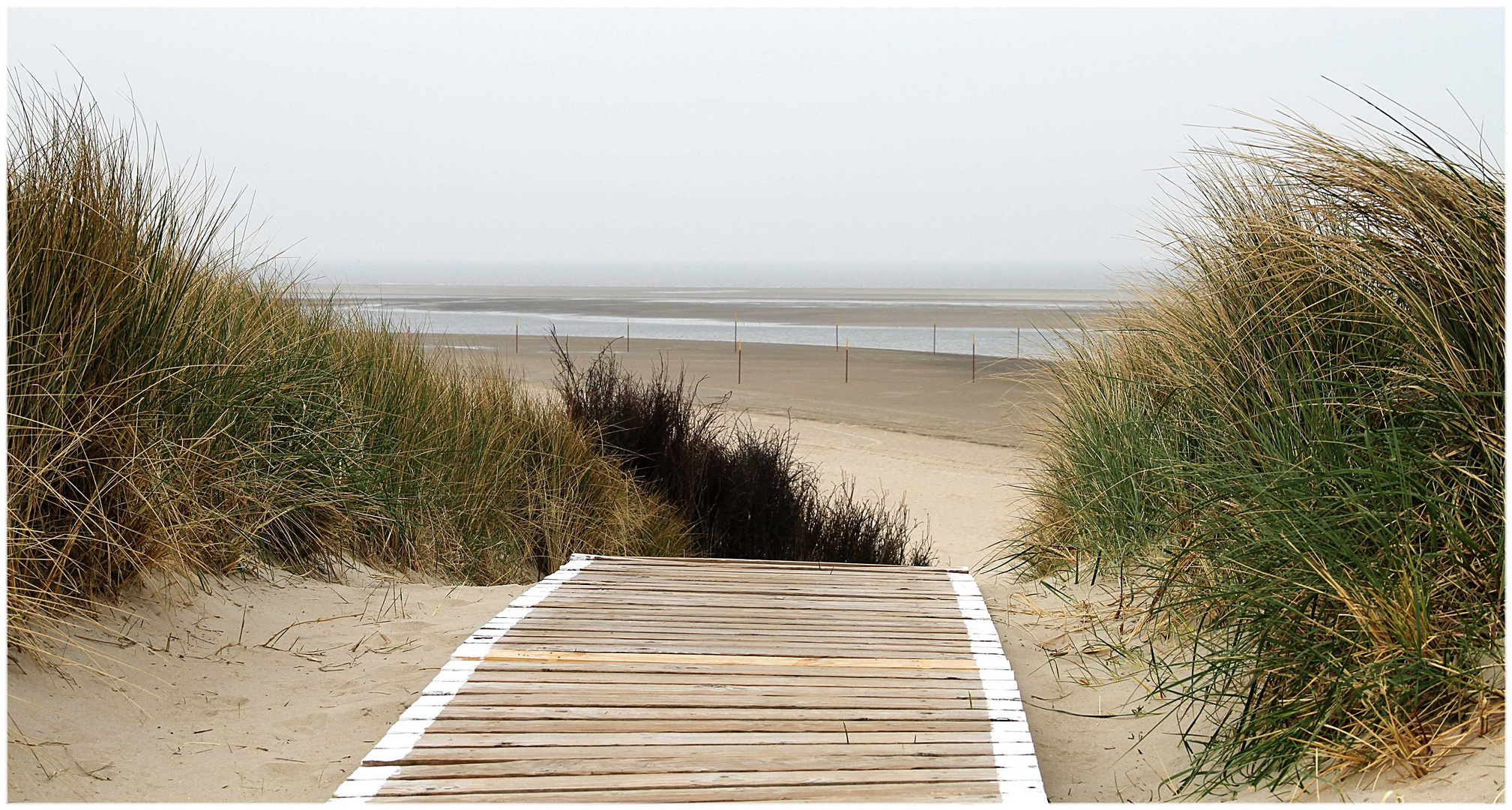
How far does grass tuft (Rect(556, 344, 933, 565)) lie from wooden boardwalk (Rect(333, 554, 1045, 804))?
2.35 meters

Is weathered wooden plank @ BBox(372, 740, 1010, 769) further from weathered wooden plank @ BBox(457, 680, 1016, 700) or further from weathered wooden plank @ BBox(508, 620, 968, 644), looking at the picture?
weathered wooden plank @ BBox(508, 620, 968, 644)

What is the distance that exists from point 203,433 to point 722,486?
3703 mm

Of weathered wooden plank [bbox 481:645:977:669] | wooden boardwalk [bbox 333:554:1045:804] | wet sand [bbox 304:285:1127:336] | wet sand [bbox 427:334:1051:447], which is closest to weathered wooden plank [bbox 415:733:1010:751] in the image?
wooden boardwalk [bbox 333:554:1045:804]

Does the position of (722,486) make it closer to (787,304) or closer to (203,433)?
(203,433)

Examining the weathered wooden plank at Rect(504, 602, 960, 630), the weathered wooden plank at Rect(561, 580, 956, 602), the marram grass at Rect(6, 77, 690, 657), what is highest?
the marram grass at Rect(6, 77, 690, 657)

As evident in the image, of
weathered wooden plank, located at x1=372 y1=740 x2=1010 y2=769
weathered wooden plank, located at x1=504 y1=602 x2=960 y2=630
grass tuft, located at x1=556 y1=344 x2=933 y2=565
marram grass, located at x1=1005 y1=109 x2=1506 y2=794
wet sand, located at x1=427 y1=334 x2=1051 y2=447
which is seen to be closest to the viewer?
marram grass, located at x1=1005 y1=109 x2=1506 y2=794

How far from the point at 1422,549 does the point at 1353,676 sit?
0.39 metres

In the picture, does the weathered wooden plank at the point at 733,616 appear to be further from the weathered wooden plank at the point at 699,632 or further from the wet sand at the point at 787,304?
the wet sand at the point at 787,304

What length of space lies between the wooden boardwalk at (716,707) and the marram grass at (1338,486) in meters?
0.58

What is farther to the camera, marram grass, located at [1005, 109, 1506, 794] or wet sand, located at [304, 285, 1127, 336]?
wet sand, located at [304, 285, 1127, 336]

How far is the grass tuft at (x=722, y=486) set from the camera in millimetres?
6785

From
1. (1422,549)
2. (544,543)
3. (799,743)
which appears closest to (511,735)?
(799,743)

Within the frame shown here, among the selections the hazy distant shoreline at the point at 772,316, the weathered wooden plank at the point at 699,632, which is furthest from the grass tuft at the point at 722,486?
the hazy distant shoreline at the point at 772,316

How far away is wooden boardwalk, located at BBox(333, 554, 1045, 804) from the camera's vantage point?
102 inches
